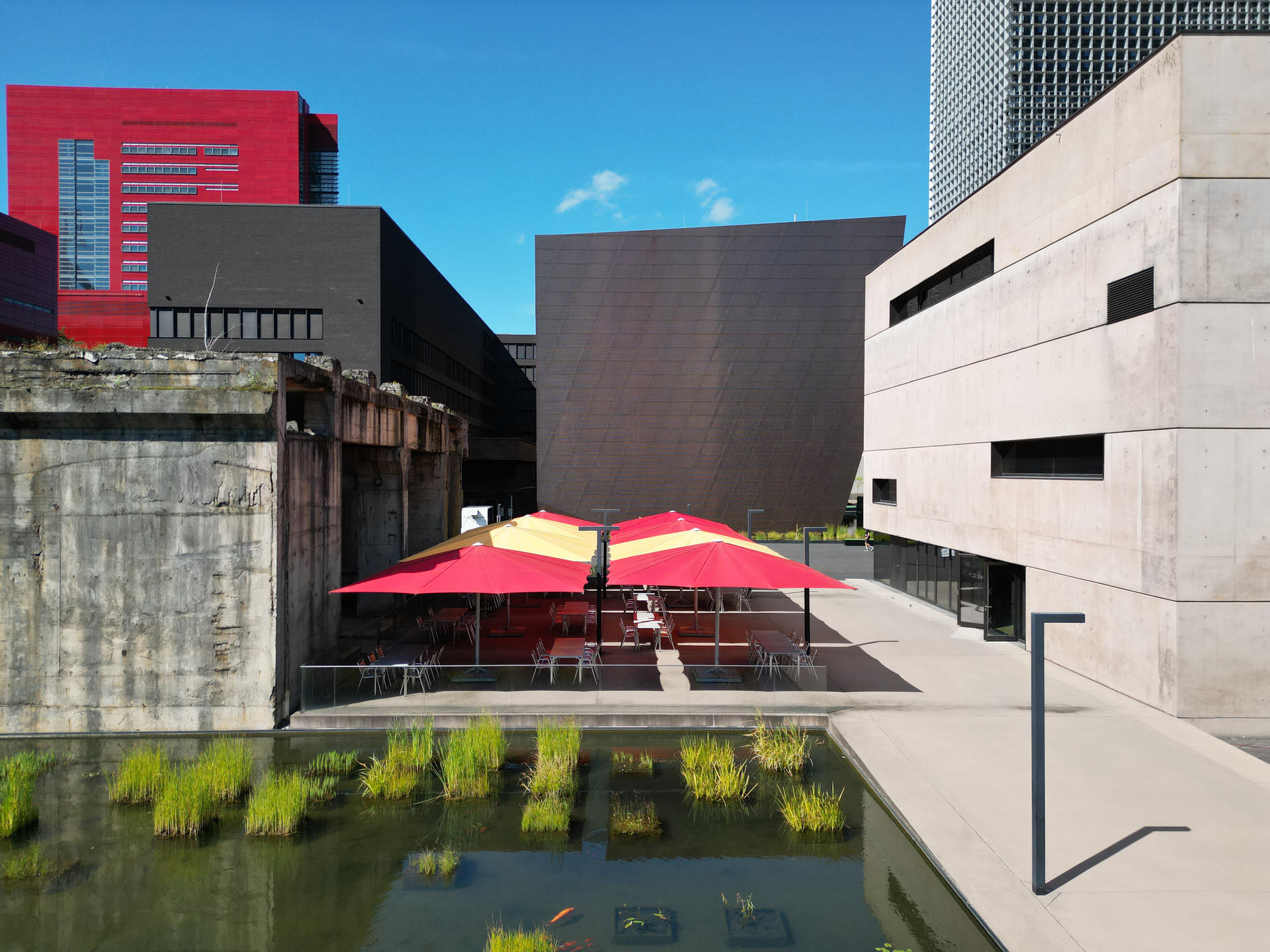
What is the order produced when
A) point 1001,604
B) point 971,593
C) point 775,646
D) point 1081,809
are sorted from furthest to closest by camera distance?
1. point 971,593
2. point 1001,604
3. point 775,646
4. point 1081,809

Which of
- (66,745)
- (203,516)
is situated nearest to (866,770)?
(203,516)

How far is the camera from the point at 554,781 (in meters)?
8.09

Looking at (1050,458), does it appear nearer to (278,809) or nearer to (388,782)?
(388,782)

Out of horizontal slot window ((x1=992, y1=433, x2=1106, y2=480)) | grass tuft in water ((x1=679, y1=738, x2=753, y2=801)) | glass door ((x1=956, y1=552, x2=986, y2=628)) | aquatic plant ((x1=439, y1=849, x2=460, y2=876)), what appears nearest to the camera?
aquatic plant ((x1=439, y1=849, x2=460, y2=876))

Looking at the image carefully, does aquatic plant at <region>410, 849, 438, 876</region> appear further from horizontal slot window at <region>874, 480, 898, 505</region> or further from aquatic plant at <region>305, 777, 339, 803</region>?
horizontal slot window at <region>874, 480, 898, 505</region>

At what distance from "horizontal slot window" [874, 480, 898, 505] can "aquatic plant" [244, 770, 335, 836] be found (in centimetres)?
1828

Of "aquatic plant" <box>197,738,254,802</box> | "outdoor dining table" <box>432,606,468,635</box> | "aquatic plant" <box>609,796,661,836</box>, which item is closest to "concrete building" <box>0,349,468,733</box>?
"aquatic plant" <box>197,738,254,802</box>

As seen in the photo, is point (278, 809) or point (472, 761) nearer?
point (278, 809)

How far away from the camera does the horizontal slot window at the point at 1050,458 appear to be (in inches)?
478

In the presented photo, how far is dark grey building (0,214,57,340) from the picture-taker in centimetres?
5653

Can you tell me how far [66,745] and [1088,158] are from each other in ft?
57.5

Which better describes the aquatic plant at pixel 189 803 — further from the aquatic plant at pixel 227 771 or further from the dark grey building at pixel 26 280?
the dark grey building at pixel 26 280

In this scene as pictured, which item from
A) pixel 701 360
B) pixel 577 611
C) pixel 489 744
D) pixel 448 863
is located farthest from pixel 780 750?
pixel 701 360

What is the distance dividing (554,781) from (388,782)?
6.17ft
